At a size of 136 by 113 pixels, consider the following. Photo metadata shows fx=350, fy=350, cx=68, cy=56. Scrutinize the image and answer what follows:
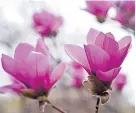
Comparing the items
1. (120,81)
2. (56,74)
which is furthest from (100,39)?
(120,81)

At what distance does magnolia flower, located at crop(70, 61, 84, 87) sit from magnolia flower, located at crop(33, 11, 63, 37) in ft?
0.44


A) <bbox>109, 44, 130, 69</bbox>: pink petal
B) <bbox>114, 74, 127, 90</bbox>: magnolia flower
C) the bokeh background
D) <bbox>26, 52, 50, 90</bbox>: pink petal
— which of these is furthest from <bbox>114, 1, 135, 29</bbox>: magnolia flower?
<bbox>26, 52, 50, 90</bbox>: pink petal

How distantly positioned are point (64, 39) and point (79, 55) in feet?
0.63

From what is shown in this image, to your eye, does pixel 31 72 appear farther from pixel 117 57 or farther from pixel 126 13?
pixel 126 13

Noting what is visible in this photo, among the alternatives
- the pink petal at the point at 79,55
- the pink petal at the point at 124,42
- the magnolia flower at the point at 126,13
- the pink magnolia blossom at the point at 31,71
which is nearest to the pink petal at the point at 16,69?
the pink magnolia blossom at the point at 31,71

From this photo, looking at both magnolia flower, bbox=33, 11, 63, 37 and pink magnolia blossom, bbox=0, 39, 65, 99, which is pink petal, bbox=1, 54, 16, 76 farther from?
magnolia flower, bbox=33, 11, 63, 37

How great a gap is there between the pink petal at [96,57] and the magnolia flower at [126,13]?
0.34 meters

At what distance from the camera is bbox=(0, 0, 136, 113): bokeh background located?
1182 mm

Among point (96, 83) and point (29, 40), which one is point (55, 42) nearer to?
point (29, 40)

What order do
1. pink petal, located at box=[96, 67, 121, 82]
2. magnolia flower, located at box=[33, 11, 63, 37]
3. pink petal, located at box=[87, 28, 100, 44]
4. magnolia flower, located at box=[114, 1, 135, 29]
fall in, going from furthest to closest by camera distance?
magnolia flower, located at box=[114, 1, 135, 29] < magnolia flower, located at box=[33, 11, 63, 37] < pink petal, located at box=[87, 28, 100, 44] < pink petal, located at box=[96, 67, 121, 82]

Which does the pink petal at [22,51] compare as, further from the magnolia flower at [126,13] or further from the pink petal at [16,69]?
the magnolia flower at [126,13]

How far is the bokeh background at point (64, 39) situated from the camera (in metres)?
1.18

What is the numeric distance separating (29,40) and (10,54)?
0.11 meters

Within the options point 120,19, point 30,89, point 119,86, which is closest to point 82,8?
point 120,19
